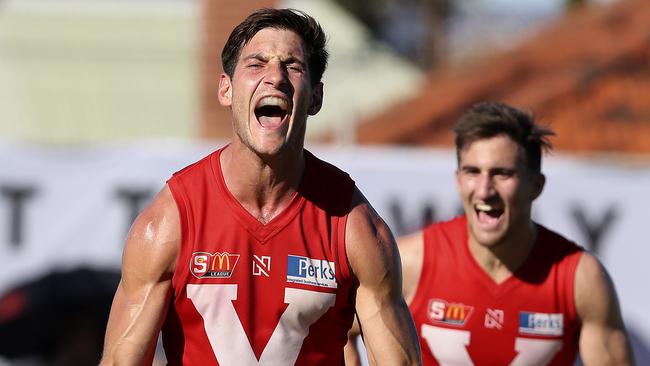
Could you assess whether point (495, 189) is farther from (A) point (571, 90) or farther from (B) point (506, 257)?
(A) point (571, 90)

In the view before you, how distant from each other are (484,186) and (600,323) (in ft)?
2.42

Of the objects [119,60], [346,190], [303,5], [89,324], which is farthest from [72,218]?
[303,5]

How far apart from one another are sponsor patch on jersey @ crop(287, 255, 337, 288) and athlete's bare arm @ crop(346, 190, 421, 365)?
8 centimetres

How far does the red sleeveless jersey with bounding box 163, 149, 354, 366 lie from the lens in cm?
392

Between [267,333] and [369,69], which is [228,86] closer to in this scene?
[267,333]

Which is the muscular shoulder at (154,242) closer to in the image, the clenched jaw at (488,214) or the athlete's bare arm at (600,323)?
the clenched jaw at (488,214)

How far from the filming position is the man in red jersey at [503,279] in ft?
18.0

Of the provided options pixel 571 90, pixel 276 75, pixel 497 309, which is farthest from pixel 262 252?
pixel 571 90

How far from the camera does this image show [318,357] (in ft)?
13.2

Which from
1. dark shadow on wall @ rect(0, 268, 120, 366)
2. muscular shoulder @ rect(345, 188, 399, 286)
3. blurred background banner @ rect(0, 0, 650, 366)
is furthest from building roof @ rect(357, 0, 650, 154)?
muscular shoulder @ rect(345, 188, 399, 286)

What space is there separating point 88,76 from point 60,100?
6.63 ft

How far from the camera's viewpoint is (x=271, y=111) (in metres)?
3.86

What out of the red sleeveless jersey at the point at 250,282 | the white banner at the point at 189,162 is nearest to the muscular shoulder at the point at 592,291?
the red sleeveless jersey at the point at 250,282

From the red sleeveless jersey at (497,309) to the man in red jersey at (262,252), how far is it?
1.47 m
